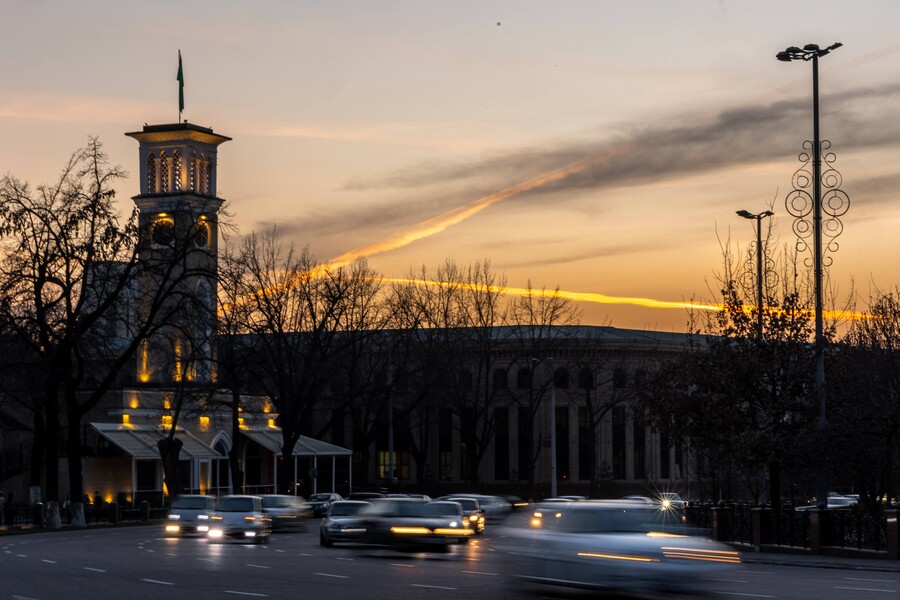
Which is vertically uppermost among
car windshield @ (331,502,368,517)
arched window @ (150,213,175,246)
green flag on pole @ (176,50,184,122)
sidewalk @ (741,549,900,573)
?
green flag on pole @ (176,50,184,122)

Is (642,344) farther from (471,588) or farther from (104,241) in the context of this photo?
(471,588)

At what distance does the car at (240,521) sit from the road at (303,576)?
223cm

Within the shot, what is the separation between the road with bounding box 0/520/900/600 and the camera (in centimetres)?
2230

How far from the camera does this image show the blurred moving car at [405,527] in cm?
3372

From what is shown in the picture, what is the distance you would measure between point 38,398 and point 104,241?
13.4 meters

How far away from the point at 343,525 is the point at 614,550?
65.9ft

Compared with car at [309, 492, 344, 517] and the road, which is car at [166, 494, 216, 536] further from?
car at [309, 492, 344, 517]

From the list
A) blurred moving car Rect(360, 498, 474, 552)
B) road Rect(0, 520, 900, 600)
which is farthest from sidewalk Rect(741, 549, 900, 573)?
blurred moving car Rect(360, 498, 474, 552)

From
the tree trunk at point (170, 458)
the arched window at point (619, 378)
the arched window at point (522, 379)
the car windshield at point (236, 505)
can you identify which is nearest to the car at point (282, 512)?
the car windshield at point (236, 505)

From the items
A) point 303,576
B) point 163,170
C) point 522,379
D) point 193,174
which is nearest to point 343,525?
point 303,576

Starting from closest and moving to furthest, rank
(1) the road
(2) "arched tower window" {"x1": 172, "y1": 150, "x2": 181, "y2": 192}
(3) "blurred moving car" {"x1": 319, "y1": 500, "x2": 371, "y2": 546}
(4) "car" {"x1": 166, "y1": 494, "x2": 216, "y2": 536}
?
1. (1) the road
2. (3) "blurred moving car" {"x1": 319, "y1": 500, "x2": 371, "y2": 546}
3. (4) "car" {"x1": 166, "y1": 494, "x2": 216, "y2": 536}
4. (2) "arched tower window" {"x1": 172, "y1": 150, "x2": 181, "y2": 192}

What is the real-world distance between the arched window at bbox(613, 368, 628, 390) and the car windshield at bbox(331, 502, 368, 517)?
212 ft

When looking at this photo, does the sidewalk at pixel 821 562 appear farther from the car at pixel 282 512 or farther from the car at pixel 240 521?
the car at pixel 282 512

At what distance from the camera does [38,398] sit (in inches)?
2623
